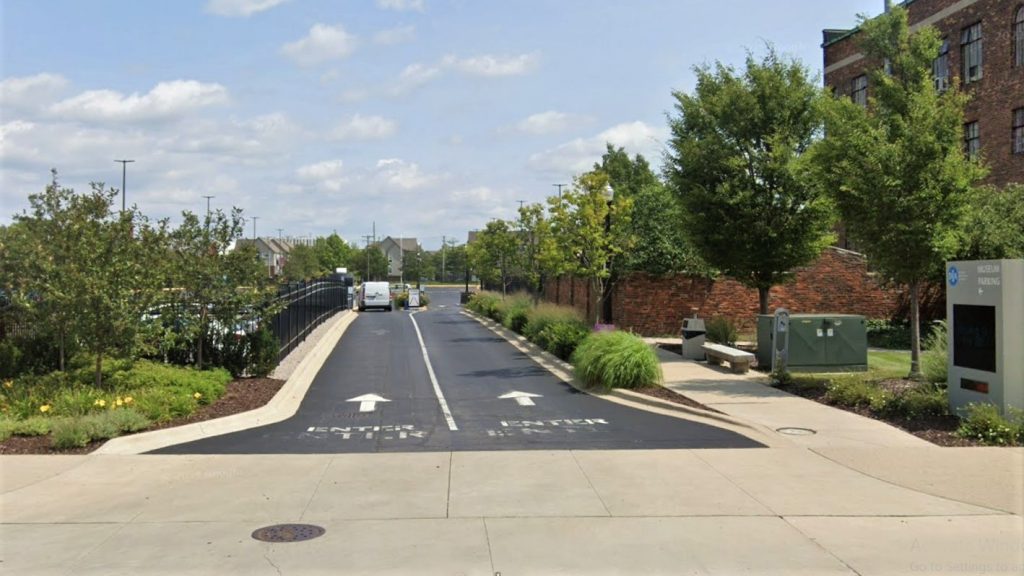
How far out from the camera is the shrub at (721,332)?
2242 cm

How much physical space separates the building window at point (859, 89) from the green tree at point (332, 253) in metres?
69.9

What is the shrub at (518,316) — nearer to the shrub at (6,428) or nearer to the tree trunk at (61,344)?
the tree trunk at (61,344)

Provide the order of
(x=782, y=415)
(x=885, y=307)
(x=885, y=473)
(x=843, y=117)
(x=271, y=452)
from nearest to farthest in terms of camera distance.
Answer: (x=885, y=473)
(x=271, y=452)
(x=782, y=415)
(x=843, y=117)
(x=885, y=307)

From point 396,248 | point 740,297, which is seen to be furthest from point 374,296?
point 396,248

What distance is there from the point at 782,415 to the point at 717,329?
10.4m

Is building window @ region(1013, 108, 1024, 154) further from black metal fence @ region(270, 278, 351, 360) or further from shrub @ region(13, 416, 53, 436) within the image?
shrub @ region(13, 416, 53, 436)

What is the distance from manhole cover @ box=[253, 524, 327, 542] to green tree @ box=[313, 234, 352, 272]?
94.9m

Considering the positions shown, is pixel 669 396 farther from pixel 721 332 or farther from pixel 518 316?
pixel 518 316

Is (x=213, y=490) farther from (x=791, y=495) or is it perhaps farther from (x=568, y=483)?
(x=791, y=495)

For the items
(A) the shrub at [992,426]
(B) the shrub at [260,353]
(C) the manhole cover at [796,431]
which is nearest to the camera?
(A) the shrub at [992,426]

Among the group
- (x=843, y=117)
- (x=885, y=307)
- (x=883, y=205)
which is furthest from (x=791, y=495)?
(x=885, y=307)

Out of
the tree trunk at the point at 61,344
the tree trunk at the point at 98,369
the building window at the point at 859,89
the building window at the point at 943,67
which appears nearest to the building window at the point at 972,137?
the building window at the point at 943,67

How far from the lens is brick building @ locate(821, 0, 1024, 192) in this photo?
31.3 metres

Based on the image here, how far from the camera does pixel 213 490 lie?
8.02 m
